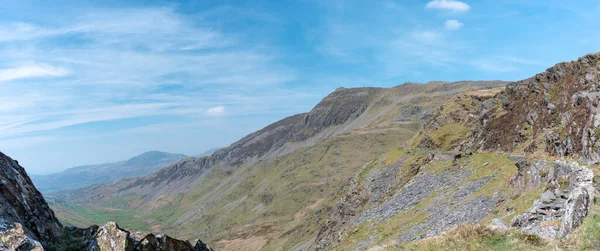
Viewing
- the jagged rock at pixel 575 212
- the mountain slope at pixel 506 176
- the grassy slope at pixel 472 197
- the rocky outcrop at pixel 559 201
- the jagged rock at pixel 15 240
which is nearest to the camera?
the jagged rock at pixel 15 240

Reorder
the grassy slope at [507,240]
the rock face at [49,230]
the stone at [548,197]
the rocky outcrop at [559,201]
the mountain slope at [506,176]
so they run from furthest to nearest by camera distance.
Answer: the stone at [548,197] → the mountain slope at [506,176] → the rock face at [49,230] → the rocky outcrop at [559,201] → the grassy slope at [507,240]

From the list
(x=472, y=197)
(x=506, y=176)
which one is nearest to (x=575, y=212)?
(x=472, y=197)

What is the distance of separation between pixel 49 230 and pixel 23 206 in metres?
2.10

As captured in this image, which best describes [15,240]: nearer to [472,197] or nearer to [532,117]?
[472,197]

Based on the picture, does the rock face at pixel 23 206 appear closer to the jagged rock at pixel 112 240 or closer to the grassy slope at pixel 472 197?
the jagged rock at pixel 112 240

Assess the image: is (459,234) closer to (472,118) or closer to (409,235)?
(409,235)

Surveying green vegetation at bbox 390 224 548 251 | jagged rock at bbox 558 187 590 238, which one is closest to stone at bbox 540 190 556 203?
jagged rock at bbox 558 187 590 238

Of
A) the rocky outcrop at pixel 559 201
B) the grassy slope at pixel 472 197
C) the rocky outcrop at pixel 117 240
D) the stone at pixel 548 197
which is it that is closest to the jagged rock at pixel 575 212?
the rocky outcrop at pixel 559 201

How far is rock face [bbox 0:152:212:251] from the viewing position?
19.2m

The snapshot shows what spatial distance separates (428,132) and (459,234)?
3587 inches

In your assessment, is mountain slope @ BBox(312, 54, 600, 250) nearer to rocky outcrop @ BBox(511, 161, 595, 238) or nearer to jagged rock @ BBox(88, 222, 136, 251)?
rocky outcrop @ BBox(511, 161, 595, 238)

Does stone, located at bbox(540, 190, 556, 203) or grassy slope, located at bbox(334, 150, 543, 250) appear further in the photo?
grassy slope, located at bbox(334, 150, 543, 250)

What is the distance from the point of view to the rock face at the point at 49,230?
757 inches

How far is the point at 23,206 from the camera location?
20.2 meters
